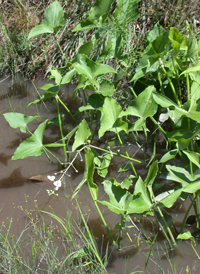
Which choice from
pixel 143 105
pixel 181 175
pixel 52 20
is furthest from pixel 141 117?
pixel 52 20

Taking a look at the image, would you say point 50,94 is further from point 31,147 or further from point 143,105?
point 143,105

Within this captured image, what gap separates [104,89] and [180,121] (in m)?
0.46

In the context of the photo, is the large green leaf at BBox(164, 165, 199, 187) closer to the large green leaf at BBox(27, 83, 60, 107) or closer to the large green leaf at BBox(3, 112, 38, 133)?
the large green leaf at BBox(27, 83, 60, 107)

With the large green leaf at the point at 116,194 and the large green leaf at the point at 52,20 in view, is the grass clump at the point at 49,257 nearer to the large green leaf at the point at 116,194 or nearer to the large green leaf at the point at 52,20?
the large green leaf at the point at 116,194

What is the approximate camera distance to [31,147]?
1.83 m

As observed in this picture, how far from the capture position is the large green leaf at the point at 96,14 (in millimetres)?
1978

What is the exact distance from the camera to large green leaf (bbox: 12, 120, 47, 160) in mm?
1785

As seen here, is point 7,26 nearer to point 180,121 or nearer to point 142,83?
point 142,83

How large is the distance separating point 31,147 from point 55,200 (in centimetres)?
38

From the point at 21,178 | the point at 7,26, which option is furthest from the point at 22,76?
the point at 21,178

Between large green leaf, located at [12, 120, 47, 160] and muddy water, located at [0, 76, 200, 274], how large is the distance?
0.93ft

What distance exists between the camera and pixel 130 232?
1.77 metres

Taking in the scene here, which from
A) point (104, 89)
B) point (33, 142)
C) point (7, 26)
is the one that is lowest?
point (33, 142)

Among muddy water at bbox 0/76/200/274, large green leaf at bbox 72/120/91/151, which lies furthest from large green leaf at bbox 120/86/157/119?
muddy water at bbox 0/76/200/274
